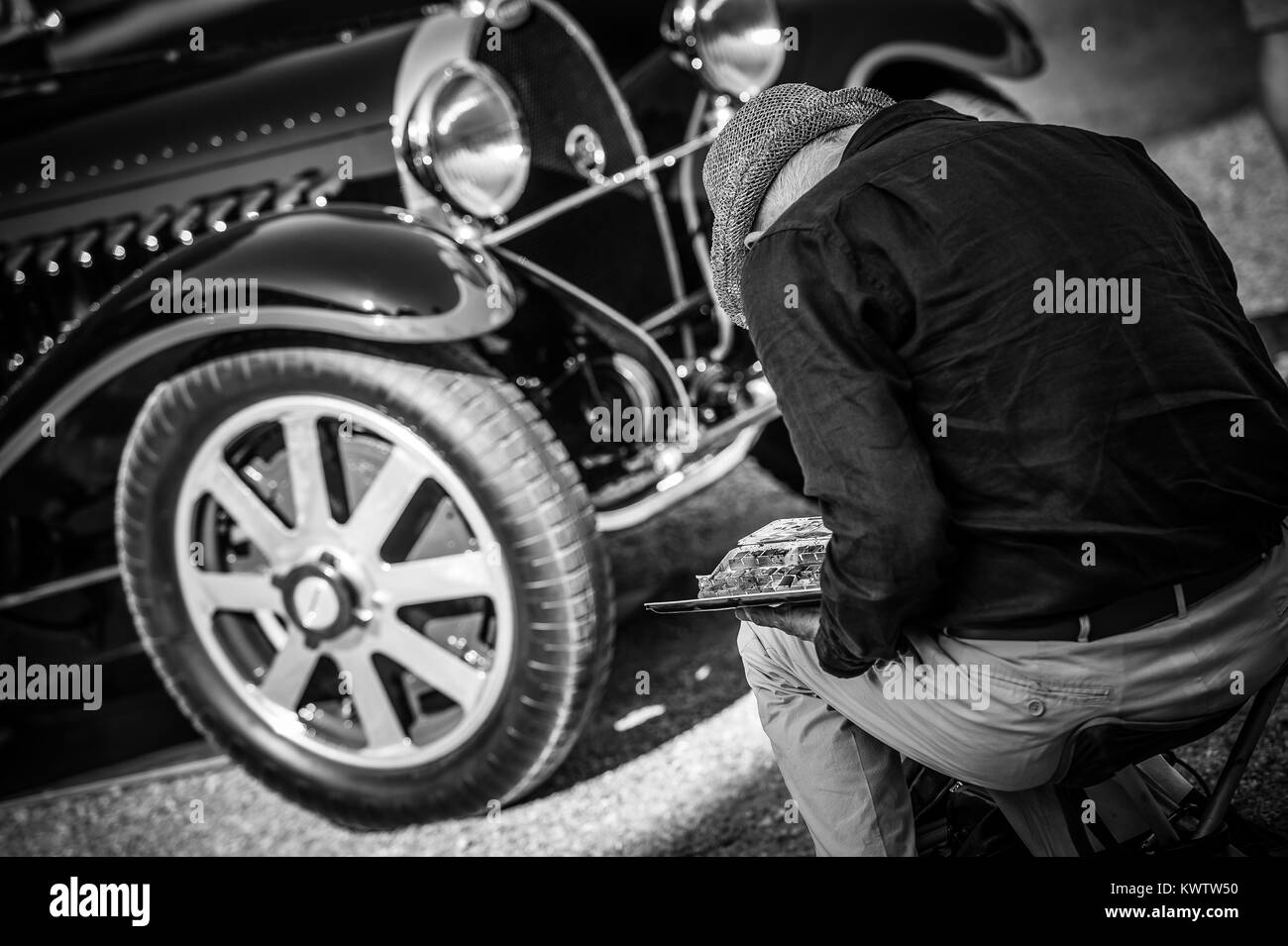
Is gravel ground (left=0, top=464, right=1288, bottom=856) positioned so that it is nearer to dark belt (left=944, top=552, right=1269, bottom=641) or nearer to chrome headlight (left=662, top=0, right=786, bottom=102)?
dark belt (left=944, top=552, right=1269, bottom=641)

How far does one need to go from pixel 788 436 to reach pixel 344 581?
122 centimetres

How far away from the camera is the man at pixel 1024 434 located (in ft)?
4.58

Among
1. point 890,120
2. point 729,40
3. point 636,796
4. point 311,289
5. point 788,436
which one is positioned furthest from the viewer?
point 788,436

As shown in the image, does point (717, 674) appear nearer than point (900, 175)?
No

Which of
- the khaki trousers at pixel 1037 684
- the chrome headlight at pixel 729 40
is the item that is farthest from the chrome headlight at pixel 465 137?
the khaki trousers at pixel 1037 684

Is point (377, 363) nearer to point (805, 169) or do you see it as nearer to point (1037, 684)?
point (805, 169)

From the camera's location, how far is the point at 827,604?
149 cm

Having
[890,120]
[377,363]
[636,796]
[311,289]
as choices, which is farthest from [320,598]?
[890,120]

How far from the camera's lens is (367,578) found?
2311 millimetres

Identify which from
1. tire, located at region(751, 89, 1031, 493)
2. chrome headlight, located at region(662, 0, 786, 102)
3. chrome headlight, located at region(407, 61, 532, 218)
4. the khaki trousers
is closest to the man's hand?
the khaki trousers

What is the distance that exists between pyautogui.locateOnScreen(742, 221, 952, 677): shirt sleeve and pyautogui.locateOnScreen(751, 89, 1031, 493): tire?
5.00 feet

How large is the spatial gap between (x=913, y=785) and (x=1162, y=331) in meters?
0.74

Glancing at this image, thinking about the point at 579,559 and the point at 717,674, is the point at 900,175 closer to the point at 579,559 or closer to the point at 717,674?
the point at 579,559

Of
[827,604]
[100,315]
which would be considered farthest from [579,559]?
[100,315]
